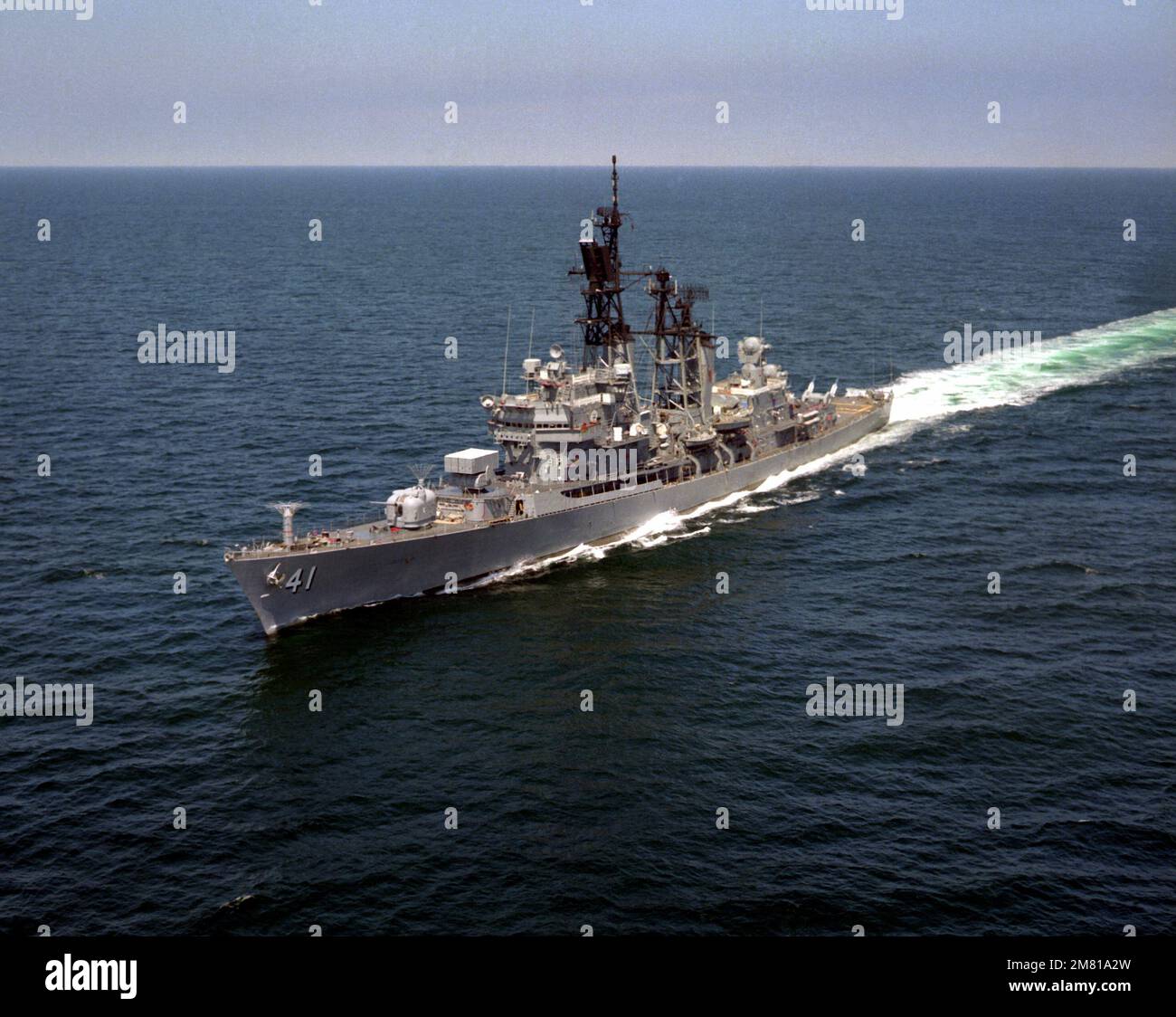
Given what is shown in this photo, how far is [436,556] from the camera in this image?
6662 centimetres

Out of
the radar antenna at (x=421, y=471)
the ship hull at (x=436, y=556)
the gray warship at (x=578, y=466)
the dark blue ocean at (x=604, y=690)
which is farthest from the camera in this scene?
the radar antenna at (x=421, y=471)

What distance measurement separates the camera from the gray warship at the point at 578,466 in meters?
63.7

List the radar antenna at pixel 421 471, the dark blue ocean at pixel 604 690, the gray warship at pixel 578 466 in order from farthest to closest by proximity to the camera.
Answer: the radar antenna at pixel 421 471, the gray warship at pixel 578 466, the dark blue ocean at pixel 604 690

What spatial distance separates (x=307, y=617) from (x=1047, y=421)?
6292 centimetres

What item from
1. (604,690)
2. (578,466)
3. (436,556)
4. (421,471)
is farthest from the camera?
(421,471)

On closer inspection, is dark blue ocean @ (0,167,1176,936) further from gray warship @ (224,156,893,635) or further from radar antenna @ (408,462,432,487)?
radar antenna @ (408,462,432,487)

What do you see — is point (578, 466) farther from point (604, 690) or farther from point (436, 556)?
point (604, 690)

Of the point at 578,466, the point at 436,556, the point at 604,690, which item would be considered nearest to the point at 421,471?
the point at 436,556

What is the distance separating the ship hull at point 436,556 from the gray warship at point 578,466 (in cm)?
8

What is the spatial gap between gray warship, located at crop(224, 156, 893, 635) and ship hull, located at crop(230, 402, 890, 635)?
0.27ft

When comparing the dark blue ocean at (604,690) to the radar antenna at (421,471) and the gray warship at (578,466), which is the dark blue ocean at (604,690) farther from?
the radar antenna at (421,471)

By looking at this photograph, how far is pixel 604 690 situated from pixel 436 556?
599 inches

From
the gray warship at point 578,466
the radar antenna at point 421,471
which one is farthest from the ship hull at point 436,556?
the radar antenna at point 421,471
